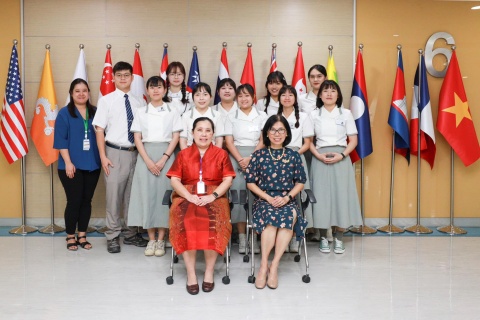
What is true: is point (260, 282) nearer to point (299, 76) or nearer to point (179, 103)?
point (179, 103)

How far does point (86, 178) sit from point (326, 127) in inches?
90.8

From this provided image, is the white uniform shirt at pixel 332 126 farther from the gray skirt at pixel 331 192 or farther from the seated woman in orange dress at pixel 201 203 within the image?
the seated woman in orange dress at pixel 201 203

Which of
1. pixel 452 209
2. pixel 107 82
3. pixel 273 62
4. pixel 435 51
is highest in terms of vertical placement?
pixel 435 51

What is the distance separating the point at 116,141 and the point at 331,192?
2.05 meters

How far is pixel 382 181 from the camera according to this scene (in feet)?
19.5

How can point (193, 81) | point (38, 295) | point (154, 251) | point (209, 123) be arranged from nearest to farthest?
point (38, 295) < point (209, 123) < point (154, 251) < point (193, 81)

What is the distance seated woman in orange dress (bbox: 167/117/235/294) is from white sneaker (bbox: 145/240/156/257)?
0.74 meters

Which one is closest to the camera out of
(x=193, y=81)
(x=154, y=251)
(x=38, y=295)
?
(x=38, y=295)

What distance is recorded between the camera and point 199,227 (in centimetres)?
384

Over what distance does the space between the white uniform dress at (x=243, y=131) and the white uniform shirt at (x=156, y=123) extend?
0.47 metres

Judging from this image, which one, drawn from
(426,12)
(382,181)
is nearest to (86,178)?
(382,181)

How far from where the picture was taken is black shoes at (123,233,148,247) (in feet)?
16.8

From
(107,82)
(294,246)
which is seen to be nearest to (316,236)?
(294,246)

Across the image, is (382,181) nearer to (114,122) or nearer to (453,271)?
(453,271)
